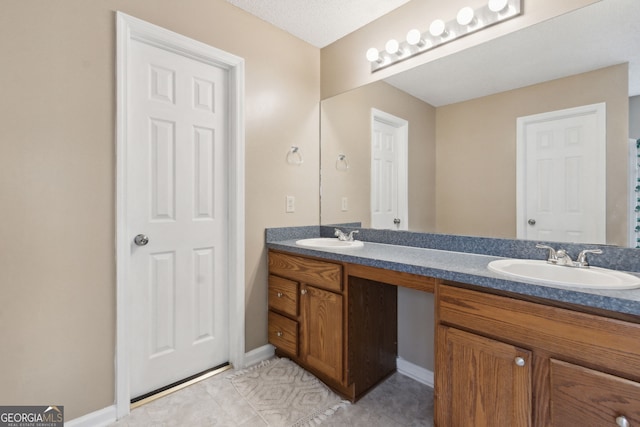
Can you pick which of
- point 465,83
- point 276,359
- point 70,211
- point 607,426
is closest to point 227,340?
point 276,359

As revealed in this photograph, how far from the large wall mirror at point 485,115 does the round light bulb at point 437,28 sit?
5.9 inches

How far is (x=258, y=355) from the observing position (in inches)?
81.9

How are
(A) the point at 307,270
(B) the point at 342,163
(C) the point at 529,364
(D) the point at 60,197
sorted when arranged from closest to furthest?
(C) the point at 529,364 → (D) the point at 60,197 → (A) the point at 307,270 → (B) the point at 342,163

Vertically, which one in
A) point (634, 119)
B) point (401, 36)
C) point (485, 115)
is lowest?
point (634, 119)

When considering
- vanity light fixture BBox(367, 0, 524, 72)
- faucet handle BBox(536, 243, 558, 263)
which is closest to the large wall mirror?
vanity light fixture BBox(367, 0, 524, 72)

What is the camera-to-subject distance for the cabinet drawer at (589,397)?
0.83 meters

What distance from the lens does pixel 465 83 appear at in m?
1.71

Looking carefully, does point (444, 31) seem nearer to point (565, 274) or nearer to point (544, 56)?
point (544, 56)

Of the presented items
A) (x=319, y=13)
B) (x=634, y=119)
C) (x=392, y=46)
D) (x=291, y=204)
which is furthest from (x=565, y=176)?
(x=319, y=13)

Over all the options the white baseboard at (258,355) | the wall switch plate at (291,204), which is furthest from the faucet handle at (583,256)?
the white baseboard at (258,355)

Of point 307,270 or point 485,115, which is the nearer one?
point 485,115

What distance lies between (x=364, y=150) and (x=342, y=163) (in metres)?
0.22

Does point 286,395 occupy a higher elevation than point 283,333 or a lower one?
lower

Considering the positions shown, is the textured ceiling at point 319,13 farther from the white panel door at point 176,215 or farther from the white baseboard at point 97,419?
the white baseboard at point 97,419
